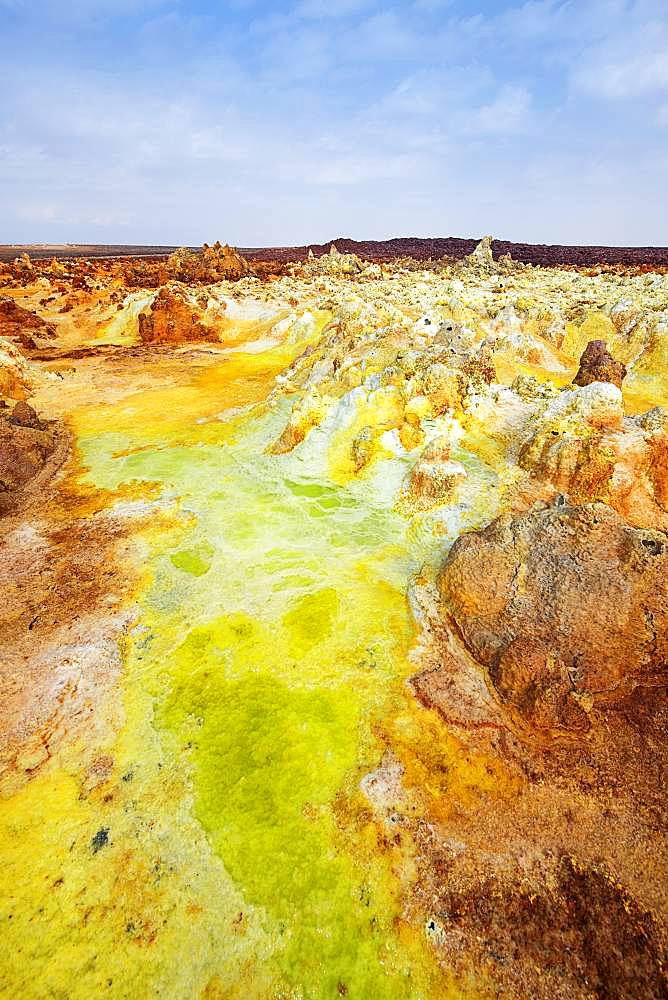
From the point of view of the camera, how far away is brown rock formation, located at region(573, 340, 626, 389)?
43.7 ft

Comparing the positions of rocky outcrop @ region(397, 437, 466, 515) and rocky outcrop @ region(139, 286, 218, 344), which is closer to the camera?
rocky outcrop @ region(397, 437, 466, 515)

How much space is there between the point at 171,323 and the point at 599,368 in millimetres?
26927

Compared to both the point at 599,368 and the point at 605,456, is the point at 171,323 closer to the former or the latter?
the point at 599,368

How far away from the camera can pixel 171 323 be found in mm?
31109

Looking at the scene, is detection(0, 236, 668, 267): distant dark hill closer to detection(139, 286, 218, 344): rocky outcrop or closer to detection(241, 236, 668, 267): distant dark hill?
detection(241, 236, 668, 267): distant dark hill

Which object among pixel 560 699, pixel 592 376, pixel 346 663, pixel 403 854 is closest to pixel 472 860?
pixel 403 854

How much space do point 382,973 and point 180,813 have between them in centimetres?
267

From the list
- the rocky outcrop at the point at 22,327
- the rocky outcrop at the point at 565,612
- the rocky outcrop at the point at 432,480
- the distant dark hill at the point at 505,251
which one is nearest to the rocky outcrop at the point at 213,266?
the rocky outcrop at the point at 22,327

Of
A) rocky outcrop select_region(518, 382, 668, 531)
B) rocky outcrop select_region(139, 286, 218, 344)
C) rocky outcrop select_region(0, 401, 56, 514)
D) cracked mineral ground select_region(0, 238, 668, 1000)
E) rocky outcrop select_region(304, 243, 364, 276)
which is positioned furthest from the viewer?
rocky outcrop select_region(304, 243, 364, 276)

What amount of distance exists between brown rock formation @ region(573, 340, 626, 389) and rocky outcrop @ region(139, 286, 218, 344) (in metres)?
24.5

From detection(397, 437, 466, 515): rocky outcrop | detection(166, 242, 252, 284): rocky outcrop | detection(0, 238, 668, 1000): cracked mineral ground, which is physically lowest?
detection(0, 238, 668, 1000): cracked mineral ground

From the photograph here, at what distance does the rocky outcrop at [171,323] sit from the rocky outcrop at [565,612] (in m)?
29.1

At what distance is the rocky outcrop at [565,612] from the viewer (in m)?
6.32

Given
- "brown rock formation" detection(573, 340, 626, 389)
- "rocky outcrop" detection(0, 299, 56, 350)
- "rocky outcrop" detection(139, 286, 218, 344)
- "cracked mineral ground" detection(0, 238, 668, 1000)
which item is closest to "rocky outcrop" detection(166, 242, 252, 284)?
"rocky outcrop" detection(0, 299, 56, 350)
